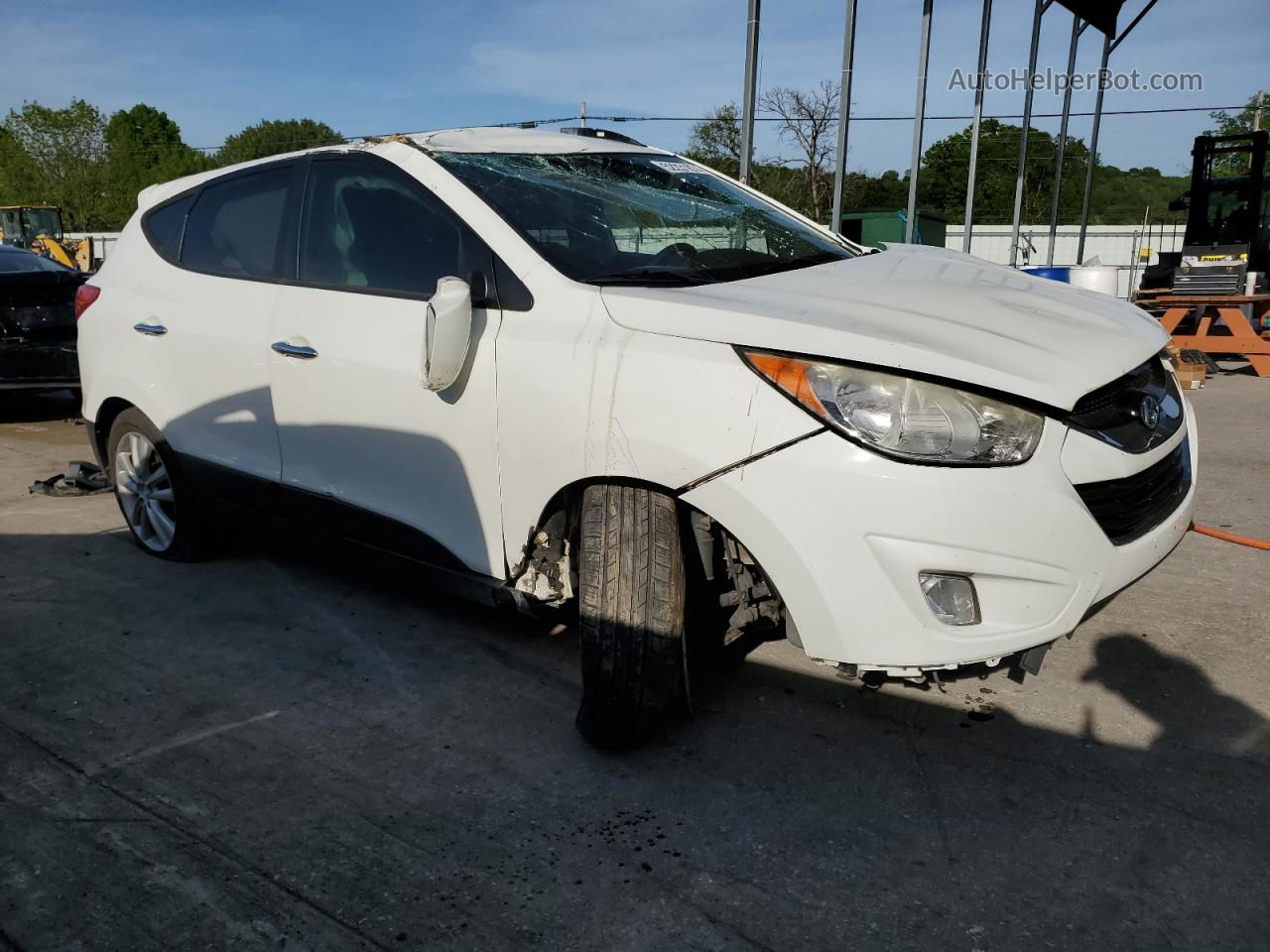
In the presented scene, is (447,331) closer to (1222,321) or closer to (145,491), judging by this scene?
(145,491)

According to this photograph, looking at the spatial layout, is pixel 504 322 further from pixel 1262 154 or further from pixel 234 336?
pixel 1262 154

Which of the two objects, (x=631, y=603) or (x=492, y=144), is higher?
(x=492, y=144)

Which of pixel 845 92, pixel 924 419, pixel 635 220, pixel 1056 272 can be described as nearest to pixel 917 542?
pixel 924 419

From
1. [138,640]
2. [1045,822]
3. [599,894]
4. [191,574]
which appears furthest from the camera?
[191,574]

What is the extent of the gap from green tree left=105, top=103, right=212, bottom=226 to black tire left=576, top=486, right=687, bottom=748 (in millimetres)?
62713

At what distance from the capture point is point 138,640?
379cm

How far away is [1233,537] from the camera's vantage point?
4.62 metres

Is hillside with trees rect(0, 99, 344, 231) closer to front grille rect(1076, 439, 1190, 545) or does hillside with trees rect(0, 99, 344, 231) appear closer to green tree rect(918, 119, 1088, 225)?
green tree rect(918, 119, 1088, 225)

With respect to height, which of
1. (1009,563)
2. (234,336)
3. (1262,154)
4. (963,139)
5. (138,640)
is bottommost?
(138,640)

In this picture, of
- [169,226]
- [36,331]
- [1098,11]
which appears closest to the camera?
[169,226]

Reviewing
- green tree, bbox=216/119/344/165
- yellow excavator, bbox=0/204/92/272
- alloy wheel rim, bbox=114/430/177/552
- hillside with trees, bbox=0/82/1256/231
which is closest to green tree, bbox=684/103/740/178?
hillside with trees, bbox=0/82/1256/231

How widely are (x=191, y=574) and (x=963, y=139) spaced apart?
233 feet

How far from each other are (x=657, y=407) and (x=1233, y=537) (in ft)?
11.0

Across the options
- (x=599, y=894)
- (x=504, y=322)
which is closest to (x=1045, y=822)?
(x=599, y=894)
